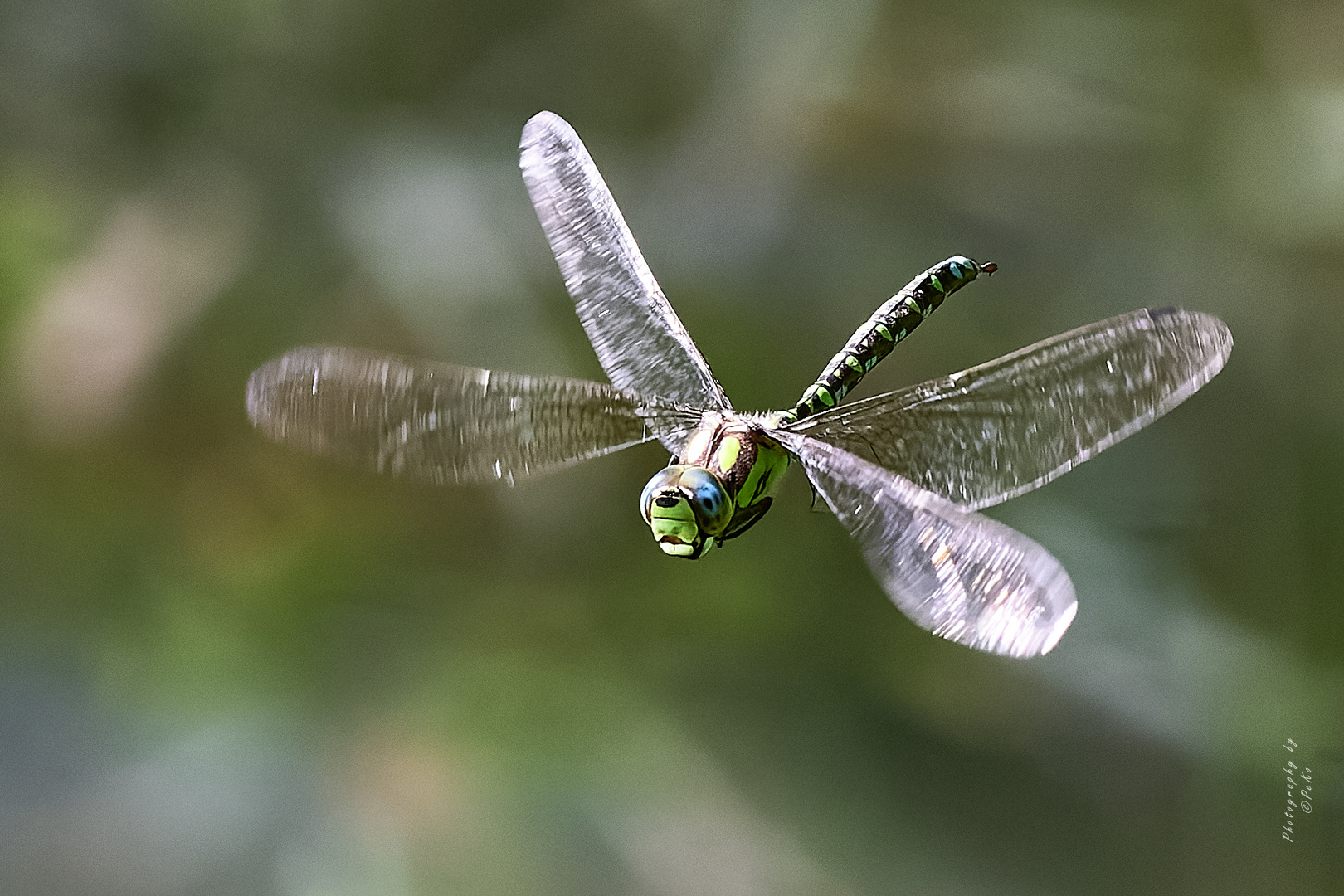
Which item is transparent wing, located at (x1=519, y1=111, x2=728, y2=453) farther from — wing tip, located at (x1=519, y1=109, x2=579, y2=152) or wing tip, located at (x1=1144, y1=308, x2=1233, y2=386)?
wing tip, located at (x1=1144, y1=308, x2=1233, y2=386)

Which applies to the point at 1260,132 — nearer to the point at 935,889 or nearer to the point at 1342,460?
the point at 1342,460

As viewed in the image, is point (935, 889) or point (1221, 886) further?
point (935, 889)

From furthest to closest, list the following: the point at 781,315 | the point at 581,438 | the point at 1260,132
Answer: the point at 781,315 → the point at 1260,132 → the point at 581,438

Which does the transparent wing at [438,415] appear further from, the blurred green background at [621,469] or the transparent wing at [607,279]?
the blurred green background at [621,469]

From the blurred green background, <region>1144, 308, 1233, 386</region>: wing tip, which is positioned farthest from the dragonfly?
the blurred green background

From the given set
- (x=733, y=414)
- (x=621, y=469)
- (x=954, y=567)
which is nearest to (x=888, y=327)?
(x=733, y=414)

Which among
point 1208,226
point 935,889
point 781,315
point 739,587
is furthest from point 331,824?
point 1208,226
